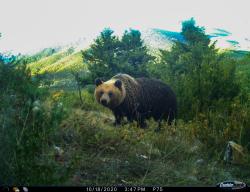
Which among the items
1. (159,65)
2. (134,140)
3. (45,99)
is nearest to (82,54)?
(45,99)

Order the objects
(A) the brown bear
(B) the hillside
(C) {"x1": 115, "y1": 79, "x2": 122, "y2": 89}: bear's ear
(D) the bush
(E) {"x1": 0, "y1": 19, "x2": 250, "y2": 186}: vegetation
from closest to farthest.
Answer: (D) the bush
(E) {"x1": 0, "y1": 19, "x2": 250, "y2": 186}: vegetation
(B) the hillside
(C) {"x1": 115, "y1": 79, "x2": 122, "y2": 89}: bear's ear
(A) the brown bear

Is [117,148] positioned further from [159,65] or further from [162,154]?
[159,65]

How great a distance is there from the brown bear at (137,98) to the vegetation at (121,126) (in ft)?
0.54

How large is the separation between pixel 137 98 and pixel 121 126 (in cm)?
155

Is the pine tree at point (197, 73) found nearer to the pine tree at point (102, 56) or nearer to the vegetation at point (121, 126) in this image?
the vegetation at point (121, 126)

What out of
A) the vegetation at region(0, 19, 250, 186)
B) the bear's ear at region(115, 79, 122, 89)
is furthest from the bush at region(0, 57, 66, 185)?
the bear's ear at region(115, 79, 122, 89)

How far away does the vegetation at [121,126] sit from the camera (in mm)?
4062

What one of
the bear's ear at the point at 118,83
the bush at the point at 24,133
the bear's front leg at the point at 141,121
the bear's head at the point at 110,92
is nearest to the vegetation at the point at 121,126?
the bush at the point at 24,133

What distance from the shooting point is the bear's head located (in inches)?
262

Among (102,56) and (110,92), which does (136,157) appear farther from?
(110,92)

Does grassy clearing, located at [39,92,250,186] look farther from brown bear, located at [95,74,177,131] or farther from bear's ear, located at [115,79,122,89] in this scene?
brown bear, located at [95,74,177,131]

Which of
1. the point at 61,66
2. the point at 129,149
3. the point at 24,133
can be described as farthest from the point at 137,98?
the point at 24,133

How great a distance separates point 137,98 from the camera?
7.23m

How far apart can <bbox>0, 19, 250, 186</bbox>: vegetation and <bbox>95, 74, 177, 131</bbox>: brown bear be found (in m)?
0.16
